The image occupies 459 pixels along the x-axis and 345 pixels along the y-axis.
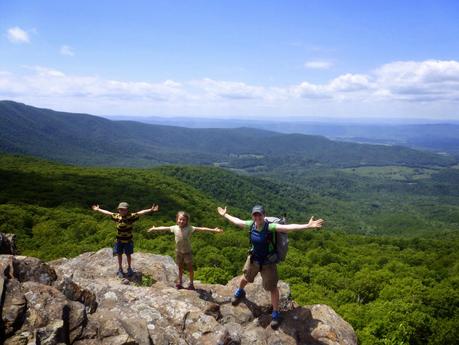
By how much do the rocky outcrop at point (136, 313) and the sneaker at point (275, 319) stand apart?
0.60 ft

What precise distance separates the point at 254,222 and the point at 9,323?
7.88 meters

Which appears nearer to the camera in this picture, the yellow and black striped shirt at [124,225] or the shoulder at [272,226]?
the shoulder at [272,226]

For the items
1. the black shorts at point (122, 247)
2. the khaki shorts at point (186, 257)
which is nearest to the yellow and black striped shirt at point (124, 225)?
the black shorts at point (122, 247)

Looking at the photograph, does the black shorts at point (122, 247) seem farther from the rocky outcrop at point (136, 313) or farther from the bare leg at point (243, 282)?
the bare leg at point (243, 282)

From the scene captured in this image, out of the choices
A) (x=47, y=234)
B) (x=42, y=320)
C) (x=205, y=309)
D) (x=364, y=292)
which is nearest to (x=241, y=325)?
(x=205, y=309)

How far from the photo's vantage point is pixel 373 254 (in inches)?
2985

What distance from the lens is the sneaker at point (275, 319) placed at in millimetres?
13680

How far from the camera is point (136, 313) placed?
1242 cm

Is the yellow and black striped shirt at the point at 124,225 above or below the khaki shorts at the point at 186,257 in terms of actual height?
above

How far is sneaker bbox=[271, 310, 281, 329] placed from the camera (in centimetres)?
1368

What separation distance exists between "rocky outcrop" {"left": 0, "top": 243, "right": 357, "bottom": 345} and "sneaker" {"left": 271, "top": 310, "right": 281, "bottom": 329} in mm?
184

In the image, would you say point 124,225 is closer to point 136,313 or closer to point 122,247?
point 122,247

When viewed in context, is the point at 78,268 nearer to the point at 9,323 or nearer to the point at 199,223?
the point at 9,323

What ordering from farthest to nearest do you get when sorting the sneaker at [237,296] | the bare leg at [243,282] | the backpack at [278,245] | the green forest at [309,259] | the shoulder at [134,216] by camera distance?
the green forest at [309,259] < the shoulder at [134,216] < the sneaker at [237,296] < the bare leg at [243,282] < the backpack at [278,245]
